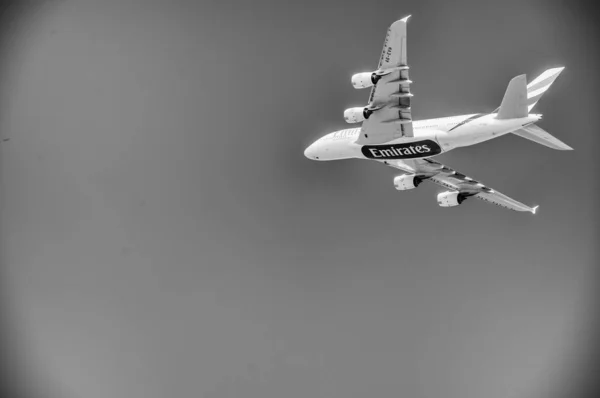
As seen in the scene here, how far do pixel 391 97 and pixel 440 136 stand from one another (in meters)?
2.33

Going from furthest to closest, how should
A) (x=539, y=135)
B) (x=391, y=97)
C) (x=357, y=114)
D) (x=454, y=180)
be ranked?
(x=454, y=180) < (x=357, y=114) < (x=539, y=135) < (x=391, y=97)

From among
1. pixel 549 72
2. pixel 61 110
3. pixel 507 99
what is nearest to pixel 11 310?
pixel 61 110

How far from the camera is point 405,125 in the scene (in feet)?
72.5

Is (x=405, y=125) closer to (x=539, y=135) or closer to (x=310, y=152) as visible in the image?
(x=539, y=135)

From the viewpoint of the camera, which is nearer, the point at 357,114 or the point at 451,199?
the point at 357,114

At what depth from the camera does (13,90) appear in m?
29.9

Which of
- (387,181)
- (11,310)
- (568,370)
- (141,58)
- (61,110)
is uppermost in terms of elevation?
(141,58)

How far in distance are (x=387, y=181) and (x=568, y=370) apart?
11.3 metres

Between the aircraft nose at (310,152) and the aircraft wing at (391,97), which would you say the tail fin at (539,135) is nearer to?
the aircraft wing at (391,97)

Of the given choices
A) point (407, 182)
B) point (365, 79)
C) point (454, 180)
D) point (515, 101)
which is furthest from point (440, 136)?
point (454, 180)

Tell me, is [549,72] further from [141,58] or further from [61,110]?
[61,110]

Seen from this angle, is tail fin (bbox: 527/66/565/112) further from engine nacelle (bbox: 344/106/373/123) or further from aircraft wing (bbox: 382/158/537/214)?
engine nacelle (bbox: 344/106/373/123)

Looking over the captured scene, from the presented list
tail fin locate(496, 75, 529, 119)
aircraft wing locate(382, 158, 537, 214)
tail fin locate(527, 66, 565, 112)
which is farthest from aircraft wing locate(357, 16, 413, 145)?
tail fin locate(527, 66, 565, 112)

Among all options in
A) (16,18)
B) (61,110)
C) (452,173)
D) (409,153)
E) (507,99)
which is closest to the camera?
(507,99)
